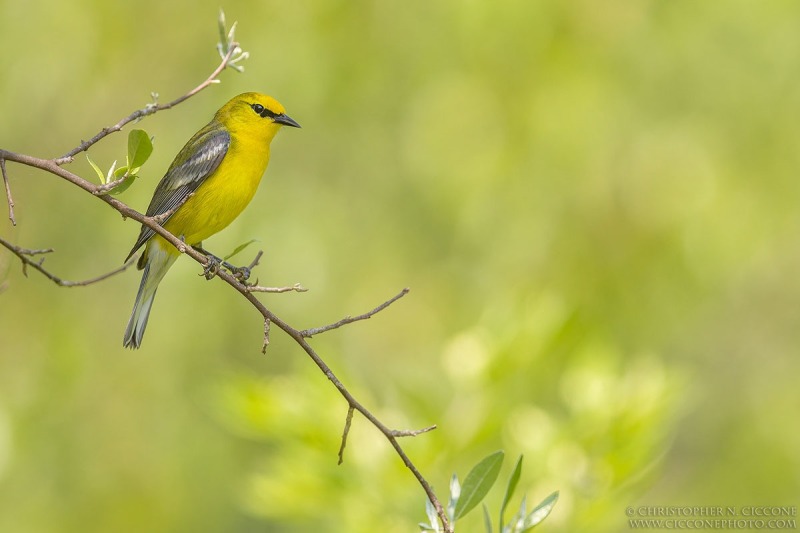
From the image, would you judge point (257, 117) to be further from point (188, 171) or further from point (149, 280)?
point (149, 280)

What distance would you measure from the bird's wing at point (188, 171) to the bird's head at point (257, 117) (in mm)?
129

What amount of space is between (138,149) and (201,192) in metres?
1.52

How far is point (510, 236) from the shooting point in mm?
5238

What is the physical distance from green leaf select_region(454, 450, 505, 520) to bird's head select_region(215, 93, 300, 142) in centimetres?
211

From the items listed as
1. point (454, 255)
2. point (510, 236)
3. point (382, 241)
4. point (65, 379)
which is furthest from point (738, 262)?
point (65, 379)

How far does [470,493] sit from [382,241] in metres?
4.13

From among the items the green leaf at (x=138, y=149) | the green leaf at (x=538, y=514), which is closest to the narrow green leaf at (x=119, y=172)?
the green leaf at (x=138, y=149)

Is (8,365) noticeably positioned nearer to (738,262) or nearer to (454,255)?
(454,255)

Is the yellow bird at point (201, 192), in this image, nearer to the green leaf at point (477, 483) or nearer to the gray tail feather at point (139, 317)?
the gray tail feather at point (139, 317)

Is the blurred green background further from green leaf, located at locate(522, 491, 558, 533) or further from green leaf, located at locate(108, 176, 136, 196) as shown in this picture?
green leaf, located at locate(108, 176, 136, 196)

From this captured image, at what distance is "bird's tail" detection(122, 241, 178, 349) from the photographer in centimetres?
355

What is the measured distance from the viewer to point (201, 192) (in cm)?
358

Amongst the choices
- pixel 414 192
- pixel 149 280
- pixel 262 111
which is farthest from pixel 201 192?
pixel 414 192

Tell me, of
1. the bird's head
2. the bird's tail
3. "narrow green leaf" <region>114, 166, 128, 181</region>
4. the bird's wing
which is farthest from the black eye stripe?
"narrow green leaf" <region>114, 166, 128, 181</region>
